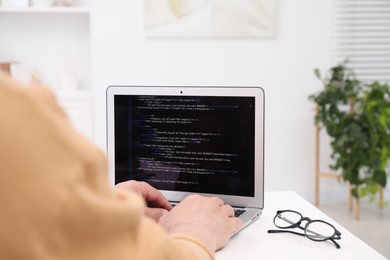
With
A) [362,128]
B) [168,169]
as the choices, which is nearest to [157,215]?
[168,169]

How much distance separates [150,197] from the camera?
47.1 inches

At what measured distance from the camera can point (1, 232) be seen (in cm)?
44

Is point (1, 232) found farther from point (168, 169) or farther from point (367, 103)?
point (367, 103)

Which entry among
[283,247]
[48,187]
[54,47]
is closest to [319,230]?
[283,247]

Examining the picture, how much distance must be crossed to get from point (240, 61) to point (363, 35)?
1027 millimetres

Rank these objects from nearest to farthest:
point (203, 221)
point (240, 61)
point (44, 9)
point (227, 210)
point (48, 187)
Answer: point (48, 187), point (203, 221), point (227, 210), point (44, 9), point (240, 61)

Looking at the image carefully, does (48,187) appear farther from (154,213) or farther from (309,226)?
(309,226)

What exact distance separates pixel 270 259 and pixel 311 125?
2998 mm

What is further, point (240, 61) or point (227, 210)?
point (240, 61)

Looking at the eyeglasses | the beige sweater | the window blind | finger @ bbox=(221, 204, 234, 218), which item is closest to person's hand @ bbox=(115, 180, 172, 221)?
finger @ bbox=(221, 204, 234, 218)

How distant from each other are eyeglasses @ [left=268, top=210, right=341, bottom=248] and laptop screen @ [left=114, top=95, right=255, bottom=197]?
0.38 feet

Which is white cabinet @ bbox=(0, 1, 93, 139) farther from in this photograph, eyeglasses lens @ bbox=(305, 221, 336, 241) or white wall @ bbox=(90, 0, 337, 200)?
eyeglasses lens @ bbox=(305, 221, 336, 241)

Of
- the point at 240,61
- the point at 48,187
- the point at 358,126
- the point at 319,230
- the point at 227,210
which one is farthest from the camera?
the point at 240,61

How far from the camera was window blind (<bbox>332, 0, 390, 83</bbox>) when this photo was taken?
12.8 ft
